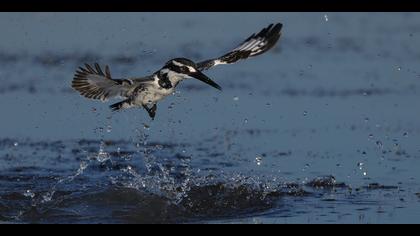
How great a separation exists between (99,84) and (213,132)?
225 centimetres

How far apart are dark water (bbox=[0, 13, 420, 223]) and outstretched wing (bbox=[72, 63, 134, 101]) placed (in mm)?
811

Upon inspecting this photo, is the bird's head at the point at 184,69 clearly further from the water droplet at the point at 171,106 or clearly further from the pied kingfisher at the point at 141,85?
the water droplet at the point at 171,106

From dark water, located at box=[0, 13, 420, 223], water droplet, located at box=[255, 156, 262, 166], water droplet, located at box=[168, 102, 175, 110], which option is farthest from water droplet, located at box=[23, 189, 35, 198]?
water droplet, located at box=[168, 102, 175, 110]

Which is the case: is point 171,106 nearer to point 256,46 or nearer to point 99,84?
point 256,46

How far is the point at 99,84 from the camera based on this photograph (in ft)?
30.0

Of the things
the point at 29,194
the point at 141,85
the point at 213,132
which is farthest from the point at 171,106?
the point at 141,85

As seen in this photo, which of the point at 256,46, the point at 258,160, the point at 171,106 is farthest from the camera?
the point at 171,106

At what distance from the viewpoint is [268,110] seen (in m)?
11.9

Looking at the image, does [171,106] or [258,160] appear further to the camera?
[171,106]

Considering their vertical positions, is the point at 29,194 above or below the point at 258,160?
below

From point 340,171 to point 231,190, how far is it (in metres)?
0.93

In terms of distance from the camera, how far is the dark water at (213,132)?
9.20 metres

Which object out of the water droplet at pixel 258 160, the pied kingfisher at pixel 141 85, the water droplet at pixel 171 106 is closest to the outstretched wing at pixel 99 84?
the pied kingfisher at pixel 141 85

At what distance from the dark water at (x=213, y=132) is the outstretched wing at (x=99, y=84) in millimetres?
811
